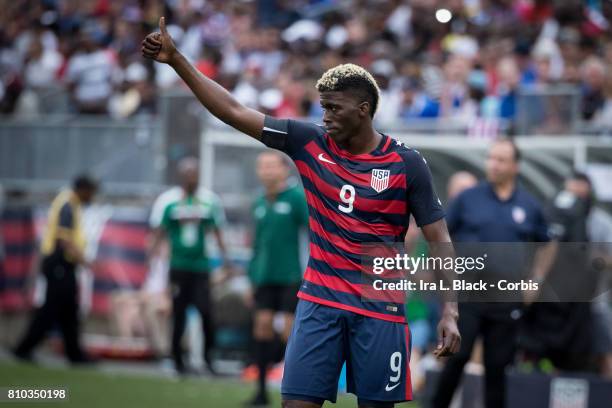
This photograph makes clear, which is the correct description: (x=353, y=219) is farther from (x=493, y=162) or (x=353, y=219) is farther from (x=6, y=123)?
(x=6, y=123)

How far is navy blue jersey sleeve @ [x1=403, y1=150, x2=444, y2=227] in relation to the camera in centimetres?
641

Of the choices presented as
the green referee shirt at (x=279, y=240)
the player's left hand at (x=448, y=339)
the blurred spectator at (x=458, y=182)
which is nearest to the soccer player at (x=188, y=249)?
the green referee shirt at (x=279, y=240)

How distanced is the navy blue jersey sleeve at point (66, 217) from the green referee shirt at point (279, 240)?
313 cm

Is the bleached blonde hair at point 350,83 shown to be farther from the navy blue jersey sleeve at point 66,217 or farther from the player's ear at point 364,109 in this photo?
the navy blue jersey sleeve at point 66,217

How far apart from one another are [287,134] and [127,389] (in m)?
6.68

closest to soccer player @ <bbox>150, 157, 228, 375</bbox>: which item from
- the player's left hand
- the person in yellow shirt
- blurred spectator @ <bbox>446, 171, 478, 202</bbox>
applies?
the person in yellow shirt

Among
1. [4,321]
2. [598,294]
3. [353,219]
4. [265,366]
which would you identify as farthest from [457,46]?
[353,219]

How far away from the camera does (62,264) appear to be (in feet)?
47.4

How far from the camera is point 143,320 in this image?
49.0 ft

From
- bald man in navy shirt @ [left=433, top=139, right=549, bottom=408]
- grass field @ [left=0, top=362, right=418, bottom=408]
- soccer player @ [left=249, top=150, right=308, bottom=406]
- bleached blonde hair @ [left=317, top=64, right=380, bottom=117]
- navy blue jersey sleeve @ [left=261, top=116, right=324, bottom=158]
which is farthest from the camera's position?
soccer player @ [left=249, top=150, right=308, bottom=406]

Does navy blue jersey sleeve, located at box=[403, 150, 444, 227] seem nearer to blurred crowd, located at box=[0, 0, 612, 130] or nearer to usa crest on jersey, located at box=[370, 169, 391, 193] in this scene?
usa crest on jersey, located at box=[370, 169, 391, 193]

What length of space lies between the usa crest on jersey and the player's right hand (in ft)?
4.28

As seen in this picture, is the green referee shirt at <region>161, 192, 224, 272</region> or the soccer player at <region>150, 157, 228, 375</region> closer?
the soccer player at <region>150, 157, 228, 375</region>

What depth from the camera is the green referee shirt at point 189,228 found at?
13.8 metres
